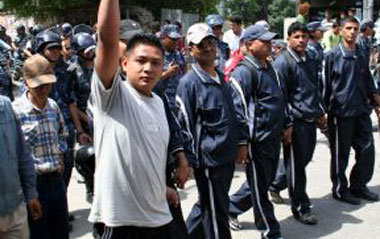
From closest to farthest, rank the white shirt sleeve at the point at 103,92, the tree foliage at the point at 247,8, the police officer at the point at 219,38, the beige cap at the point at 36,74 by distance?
1. the white shirt sleeve at the point at 103,92
2. the beige cap at the point at 36,74
3. the police officer at the point at 219,38
4. the tree foliage at the point at 247,8

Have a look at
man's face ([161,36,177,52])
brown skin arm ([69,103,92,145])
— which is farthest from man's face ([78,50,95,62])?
man's face ([161,36,177,52])

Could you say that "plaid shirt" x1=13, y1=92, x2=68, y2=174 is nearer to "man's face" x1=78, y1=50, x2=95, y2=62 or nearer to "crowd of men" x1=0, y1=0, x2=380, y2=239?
"crowd of men" x1=0, y1=0, x2=380, y2=239

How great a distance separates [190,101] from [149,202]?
1.36 m

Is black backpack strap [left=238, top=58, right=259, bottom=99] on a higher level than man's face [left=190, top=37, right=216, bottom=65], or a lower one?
lower

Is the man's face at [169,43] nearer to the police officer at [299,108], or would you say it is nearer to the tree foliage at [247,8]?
the police officer at [299,108]

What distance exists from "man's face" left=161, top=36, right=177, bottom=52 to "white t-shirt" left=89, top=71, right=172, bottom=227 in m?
4.03

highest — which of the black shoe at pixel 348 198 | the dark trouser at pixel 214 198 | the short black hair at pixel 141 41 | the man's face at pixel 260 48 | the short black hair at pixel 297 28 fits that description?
the short black hair at pixel 141 41

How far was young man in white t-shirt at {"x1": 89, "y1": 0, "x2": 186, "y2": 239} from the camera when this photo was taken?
2.55 meters

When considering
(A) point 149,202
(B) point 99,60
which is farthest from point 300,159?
(B) point 99,60

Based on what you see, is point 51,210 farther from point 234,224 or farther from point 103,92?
point 234,224

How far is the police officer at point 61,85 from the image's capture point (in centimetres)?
504

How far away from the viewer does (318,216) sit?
17.5 ft

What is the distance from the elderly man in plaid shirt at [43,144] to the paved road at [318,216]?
1191mm

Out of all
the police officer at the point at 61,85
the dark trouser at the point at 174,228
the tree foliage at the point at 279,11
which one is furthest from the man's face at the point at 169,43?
the tree foliage at the point at 279,11
